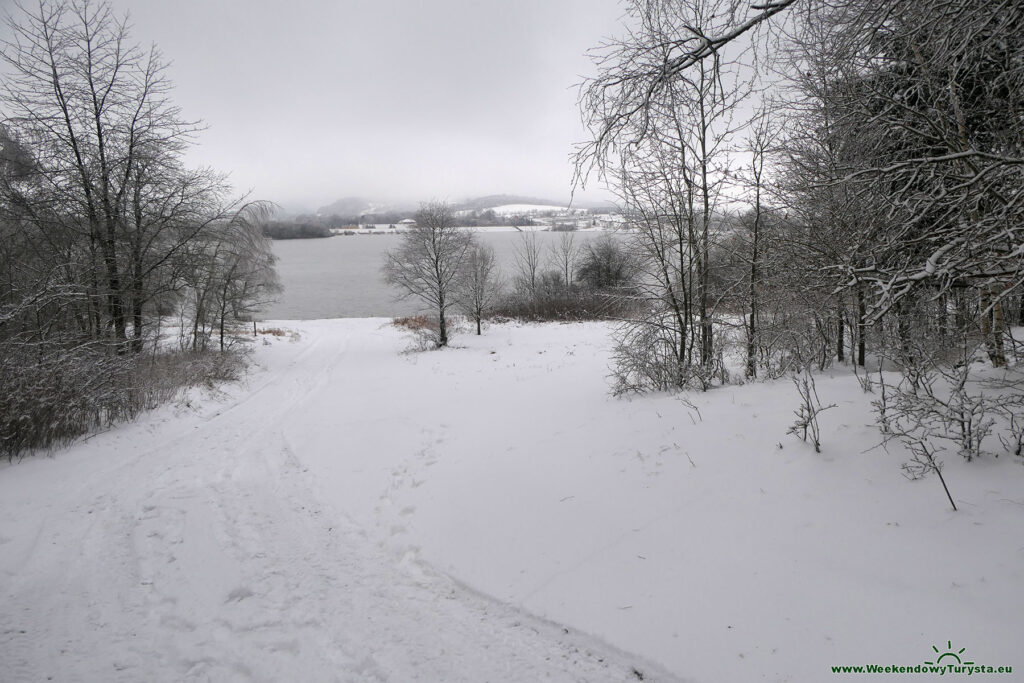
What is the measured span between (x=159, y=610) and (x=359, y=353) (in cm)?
1830

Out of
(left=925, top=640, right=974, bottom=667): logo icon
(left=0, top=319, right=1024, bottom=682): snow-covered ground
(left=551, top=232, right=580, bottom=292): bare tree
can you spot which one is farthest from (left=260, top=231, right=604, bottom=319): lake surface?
(left=925, top=640, right=974, bottom=667): logo icon

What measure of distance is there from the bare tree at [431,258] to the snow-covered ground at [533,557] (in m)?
16.1

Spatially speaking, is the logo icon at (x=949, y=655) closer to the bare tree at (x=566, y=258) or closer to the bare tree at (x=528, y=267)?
the bare tree at (x=528, y=267)

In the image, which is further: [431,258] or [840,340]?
[431,258]

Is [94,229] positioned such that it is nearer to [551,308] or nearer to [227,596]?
[227,596]

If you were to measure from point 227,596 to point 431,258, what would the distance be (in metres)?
19.3

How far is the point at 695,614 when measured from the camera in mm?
2895

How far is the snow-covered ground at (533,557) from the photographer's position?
8.70 ft

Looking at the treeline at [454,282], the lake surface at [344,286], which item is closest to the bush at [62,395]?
the treeline at [454,282]

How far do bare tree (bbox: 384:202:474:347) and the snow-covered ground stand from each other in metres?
16.1

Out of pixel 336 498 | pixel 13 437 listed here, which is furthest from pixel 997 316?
pixel 13 437

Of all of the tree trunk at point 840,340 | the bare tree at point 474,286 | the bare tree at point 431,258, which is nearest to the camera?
the tree trunk at point 840,340

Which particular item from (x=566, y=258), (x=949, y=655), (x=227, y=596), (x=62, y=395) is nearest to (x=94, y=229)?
(x=62, y=395)

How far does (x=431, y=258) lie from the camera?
71.1 ft
